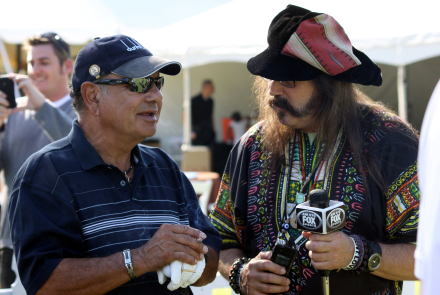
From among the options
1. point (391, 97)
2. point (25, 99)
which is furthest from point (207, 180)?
point (391, 97)

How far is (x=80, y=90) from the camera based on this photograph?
2068 millimetres

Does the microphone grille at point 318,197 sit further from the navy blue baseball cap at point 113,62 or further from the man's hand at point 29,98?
the man's hand at point 29,98

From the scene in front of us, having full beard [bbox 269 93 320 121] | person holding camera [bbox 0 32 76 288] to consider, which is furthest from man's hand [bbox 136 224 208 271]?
person holding camera [bbox 0 32 76 288]

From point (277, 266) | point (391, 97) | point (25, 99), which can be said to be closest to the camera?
point (277, 266)

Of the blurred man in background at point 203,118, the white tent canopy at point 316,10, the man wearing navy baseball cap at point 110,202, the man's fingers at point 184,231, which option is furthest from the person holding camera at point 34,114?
the blurred man in background at point 203,118

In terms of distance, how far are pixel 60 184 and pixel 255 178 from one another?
0.94 m

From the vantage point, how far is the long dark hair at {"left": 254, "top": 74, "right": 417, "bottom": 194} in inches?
84.8

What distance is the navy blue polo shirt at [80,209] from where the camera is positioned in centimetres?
174

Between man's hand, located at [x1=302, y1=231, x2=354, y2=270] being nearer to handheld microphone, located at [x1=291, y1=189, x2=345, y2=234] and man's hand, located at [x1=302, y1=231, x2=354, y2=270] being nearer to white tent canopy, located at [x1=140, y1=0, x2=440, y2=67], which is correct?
handheld microphone, located at [x1=291, y1=189, x2=345, y2=234]

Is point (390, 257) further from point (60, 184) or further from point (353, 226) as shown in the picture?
point (60, 184)

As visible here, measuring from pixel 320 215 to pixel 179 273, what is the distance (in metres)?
0.57

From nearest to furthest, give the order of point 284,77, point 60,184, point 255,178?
point 60,184 → point 284,77 → point 255,178

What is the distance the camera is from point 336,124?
7.36 ft

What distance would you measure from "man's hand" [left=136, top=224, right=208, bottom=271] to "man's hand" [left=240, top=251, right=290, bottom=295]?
35 cm
